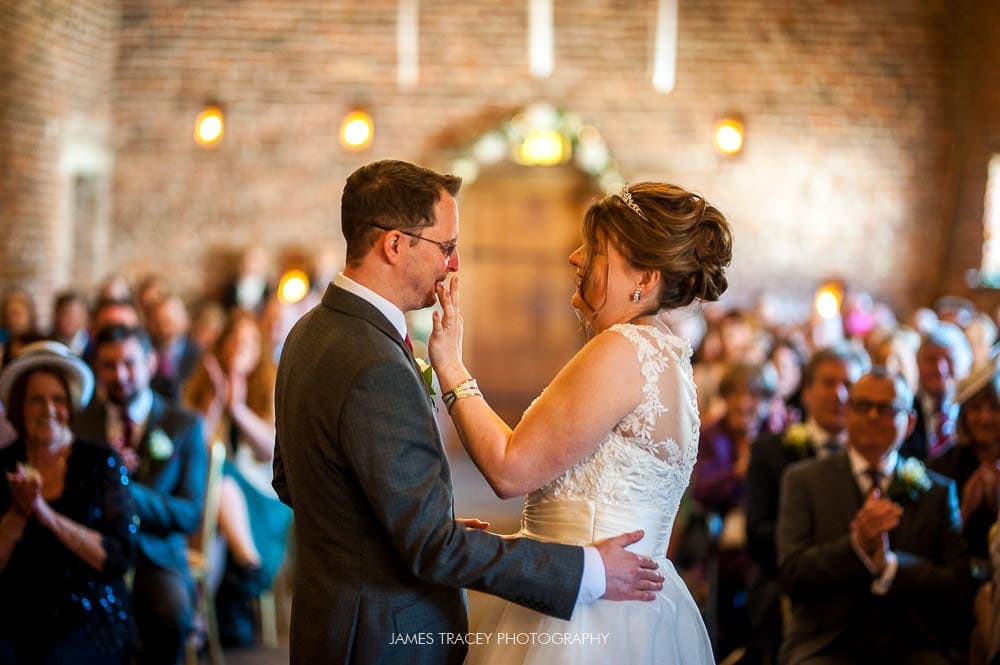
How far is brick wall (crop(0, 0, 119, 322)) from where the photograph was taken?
923 centimetres

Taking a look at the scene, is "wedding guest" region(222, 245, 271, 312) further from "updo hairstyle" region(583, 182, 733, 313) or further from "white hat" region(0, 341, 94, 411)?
"updo hairstyle" region(583, 182, 733, 313)

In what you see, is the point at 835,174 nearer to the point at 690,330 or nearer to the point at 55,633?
the point at 690,330

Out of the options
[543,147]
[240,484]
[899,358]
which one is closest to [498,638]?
[240,484]

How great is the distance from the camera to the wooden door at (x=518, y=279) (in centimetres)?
1175

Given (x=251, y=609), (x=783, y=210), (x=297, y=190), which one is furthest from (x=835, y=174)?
(x=251, y=609)

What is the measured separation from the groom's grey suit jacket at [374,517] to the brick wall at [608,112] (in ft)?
29.1

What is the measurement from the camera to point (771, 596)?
4688 millimetres

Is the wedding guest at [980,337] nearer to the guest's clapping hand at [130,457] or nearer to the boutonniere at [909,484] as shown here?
the boutonniere at [909,484]

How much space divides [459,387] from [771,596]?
2.46 m

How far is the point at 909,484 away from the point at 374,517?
1.99 m

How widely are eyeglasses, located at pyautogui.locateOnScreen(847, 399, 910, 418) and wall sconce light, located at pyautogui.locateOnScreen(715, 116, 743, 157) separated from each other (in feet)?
23.1

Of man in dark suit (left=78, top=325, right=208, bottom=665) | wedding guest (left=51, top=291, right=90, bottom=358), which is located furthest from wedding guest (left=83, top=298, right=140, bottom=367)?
man in dark suit (left=78, top=325, right=208, bottom=665)

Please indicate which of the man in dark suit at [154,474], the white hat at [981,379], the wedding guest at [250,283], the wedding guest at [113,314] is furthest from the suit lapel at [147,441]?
the wedding guest at [250,283]

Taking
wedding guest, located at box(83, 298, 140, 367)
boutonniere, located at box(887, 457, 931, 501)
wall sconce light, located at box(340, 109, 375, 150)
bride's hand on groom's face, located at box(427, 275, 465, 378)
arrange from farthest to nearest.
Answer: wall sconce light, located at box(340, 109, 375, 150) → wedding guest, located at box(83, 298, 140, 367) → boutonniere, located at box(887, 457, 931, 501) → bride's hand on groom's face, located at box(427, 275, 465, 378)
